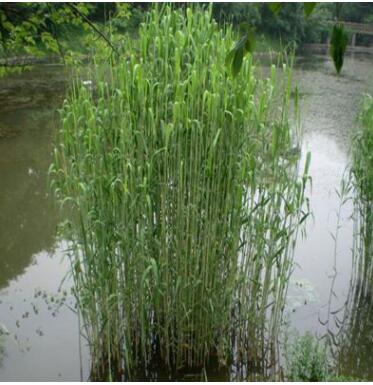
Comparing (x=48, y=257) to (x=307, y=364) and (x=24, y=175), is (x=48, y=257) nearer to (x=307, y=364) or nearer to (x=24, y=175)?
(x=24, y=175)

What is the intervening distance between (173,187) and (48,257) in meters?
2.92

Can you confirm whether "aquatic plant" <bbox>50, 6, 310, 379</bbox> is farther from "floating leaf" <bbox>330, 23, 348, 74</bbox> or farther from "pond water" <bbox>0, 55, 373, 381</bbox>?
"floating leaf" <bbox>330, 23, 348, 74</bbox>

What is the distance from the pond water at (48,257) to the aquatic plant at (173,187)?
614 millimetres

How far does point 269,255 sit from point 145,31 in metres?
1.58

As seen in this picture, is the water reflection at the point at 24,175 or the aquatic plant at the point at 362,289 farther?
the water reflection at the point at 24,175

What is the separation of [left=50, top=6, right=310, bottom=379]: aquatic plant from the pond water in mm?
614

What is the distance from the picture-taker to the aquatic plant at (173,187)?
3.13 meters

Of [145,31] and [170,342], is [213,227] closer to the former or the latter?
[170,342]

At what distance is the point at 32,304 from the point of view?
4.77 metres

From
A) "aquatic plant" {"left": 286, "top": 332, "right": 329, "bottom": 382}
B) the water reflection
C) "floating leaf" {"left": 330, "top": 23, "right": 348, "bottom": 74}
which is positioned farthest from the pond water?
"floating leaf" {"left": 330, "top": 23, "right": 348, "bottom": 74}

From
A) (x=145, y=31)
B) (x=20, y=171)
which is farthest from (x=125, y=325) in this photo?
(x=20, y=171)

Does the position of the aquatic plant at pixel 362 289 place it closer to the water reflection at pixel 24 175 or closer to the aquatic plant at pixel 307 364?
the aquatic plant at pixel 307 364

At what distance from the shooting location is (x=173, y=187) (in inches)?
129

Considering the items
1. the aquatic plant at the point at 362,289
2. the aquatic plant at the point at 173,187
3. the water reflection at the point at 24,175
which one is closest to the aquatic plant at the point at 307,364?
the aquatic plant at the point at 173,187
